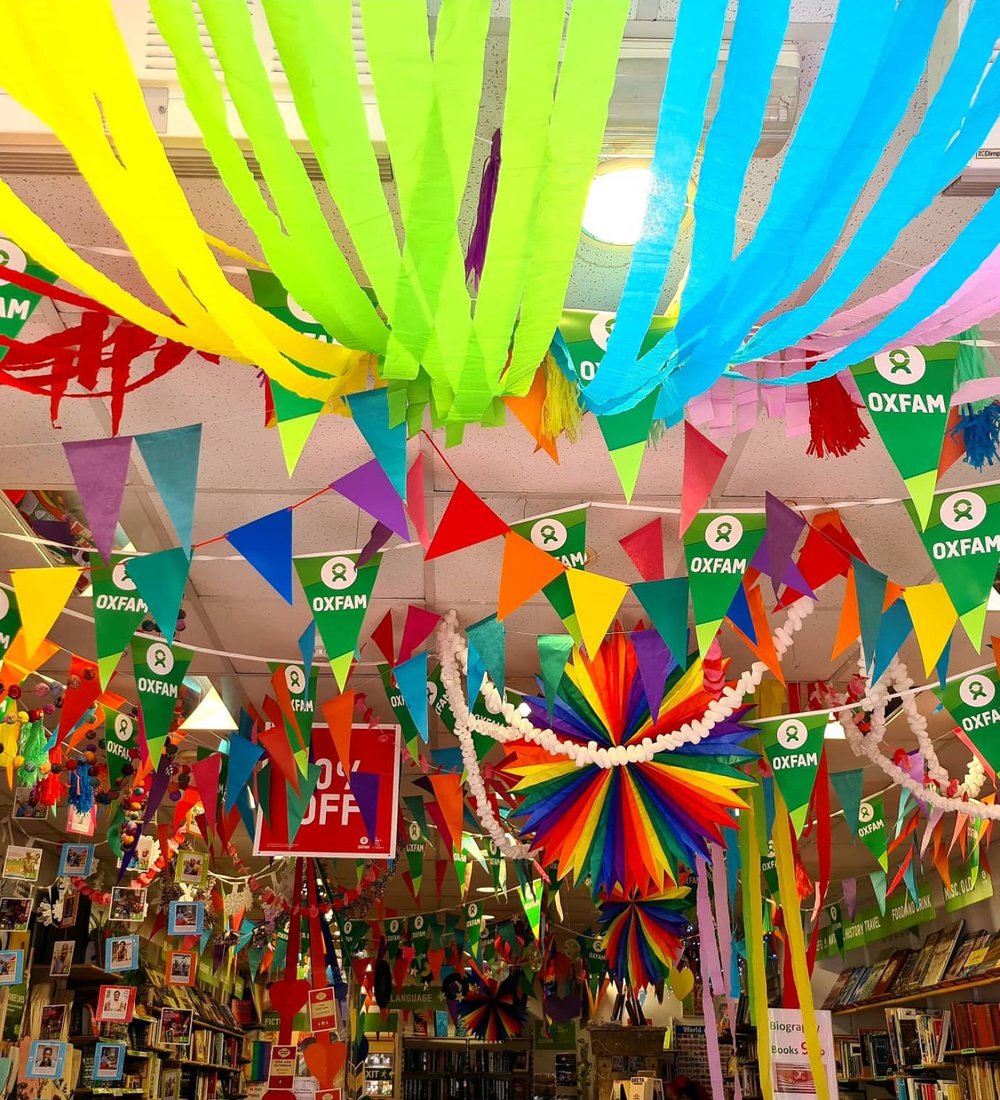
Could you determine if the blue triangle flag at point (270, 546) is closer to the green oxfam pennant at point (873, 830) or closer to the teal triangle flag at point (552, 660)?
the teal triangle flag at point (552, 660)

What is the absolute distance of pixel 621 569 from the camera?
13.4 feet

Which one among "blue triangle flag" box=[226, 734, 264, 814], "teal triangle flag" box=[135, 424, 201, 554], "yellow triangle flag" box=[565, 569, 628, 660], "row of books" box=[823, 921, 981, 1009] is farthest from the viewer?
"row of books" box=[823, 921, 981, 1009]

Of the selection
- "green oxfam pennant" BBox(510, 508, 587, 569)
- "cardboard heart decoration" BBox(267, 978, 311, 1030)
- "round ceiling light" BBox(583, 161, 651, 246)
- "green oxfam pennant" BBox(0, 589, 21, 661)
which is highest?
"round ceiling light" BBox(583, 161, 651, 246)

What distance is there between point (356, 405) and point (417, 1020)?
11120 millimetres

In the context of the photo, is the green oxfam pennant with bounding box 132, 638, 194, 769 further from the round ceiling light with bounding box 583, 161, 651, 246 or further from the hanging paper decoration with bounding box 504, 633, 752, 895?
the round ceiling light with bounding box 583, 161, 651, 246

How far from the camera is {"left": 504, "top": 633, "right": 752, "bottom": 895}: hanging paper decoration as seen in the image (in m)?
3.92

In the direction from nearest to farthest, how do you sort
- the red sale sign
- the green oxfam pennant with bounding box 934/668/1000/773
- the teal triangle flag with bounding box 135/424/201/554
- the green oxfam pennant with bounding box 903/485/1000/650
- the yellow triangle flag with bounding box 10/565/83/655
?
the teal triangle flag with bounding box 135/424/201/554 < the green oxfam pennant with bounding box 903/485/1000/650 < the yellow triangle flag with bounding box 10/565/83/655 < the green oxfam pennant with bounding box 934/668/1000/773 < the red sale sign

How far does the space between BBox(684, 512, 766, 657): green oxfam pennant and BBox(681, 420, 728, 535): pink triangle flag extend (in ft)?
1.03

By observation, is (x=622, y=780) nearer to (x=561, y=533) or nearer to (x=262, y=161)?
(x=561, y=533)

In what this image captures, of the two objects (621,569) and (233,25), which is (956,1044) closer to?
(621,569)

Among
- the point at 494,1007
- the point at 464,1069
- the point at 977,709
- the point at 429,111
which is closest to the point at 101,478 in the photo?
the point at 429,111

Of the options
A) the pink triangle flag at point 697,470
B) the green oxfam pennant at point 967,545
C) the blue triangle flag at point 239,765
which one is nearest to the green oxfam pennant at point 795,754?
the green oxfam pennant at point 967,545

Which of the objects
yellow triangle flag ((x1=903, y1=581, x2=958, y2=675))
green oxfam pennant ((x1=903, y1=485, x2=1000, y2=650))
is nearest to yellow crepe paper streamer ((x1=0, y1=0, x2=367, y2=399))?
green oxfam pennant ((x1=903, y1=485, x2=1000, y2=650))

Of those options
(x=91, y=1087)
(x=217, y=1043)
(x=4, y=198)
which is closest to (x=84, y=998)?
(x=91, y=1087)
